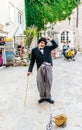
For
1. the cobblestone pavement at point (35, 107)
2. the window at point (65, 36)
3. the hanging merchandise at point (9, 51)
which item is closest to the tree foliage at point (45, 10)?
the hanging merchandise at point (9, 51)

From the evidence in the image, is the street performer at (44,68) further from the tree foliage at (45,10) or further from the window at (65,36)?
the window at (65,36)

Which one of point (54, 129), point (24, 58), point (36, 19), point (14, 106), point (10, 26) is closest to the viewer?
point (54, 129)

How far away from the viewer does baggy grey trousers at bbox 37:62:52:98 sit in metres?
9.77

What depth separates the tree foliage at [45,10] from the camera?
32.0 metres

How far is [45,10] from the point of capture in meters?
32.0

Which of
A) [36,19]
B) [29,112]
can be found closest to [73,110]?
[29,112]

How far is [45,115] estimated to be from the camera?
338 inches

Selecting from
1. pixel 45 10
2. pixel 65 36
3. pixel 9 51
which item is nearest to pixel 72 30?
pixel 65 36

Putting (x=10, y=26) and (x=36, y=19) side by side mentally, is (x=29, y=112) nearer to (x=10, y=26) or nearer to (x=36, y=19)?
(x=10, y=26)

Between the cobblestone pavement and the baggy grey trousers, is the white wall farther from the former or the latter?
the baggy grey trousers

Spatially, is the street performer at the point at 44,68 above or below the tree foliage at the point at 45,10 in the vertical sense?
below

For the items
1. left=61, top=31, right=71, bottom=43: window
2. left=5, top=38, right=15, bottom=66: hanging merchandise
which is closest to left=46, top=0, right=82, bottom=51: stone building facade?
left=61, top=31, right=71, bottom=43: window

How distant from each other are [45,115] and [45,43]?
6.61 ft

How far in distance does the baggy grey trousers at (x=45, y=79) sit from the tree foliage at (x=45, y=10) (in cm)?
2229
